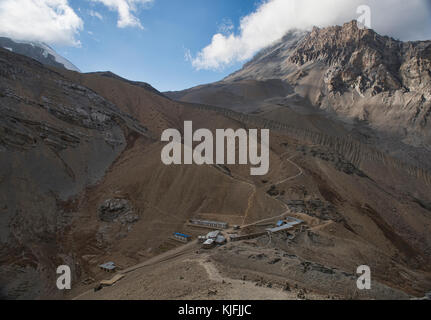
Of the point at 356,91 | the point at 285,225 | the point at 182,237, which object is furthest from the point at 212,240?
the point at 356,91

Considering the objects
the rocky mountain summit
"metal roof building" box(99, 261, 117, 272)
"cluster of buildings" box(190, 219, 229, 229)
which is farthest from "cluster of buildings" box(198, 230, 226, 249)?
the rocky mountain summit

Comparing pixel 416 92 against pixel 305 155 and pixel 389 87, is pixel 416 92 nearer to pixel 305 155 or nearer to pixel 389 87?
pixel 389 87

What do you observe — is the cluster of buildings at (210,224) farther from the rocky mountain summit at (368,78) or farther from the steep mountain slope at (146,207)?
the rocky mountain summit at (368,78)

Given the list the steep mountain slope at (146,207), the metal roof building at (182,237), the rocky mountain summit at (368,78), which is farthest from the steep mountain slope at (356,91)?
the metal roof building at (182,237)

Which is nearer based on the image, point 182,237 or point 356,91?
point 182,237

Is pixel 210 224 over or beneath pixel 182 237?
over

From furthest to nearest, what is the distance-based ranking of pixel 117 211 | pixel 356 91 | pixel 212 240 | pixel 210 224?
1. pixel 356 91
2. pixel 117 211
3. pixel 210 224
4. pixel 212 240

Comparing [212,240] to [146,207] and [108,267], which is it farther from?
[146,207]

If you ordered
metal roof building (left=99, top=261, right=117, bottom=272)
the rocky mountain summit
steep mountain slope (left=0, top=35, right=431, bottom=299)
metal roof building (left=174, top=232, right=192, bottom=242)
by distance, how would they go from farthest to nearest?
the rocky mountain summit → metal roof building (left=174, top=232, right=192, bottom=242) → metal roof building (left=99, top=261, right=117, bottom=272) → steep mountain slope (left=0, top=35, right=431, bottom=299)

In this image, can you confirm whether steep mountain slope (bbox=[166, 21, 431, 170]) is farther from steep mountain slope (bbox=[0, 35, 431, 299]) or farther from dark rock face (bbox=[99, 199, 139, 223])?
dark rock face (bbox=[99, 199, 139, 223])

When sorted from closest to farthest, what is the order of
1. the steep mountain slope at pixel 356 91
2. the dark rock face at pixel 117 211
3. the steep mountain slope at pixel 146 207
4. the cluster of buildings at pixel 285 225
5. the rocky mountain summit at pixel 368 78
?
the steep mountain slope at pixel 146 207 < the cluster of buildings at pixel 285 225 < the dark rock face at pixel 117 211 < the steep mountain slope at pixel 356 91 < the rocky mountain summit at pixel 368 78

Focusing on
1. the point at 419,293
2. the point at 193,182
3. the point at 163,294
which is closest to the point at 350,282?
the point at 163,294
